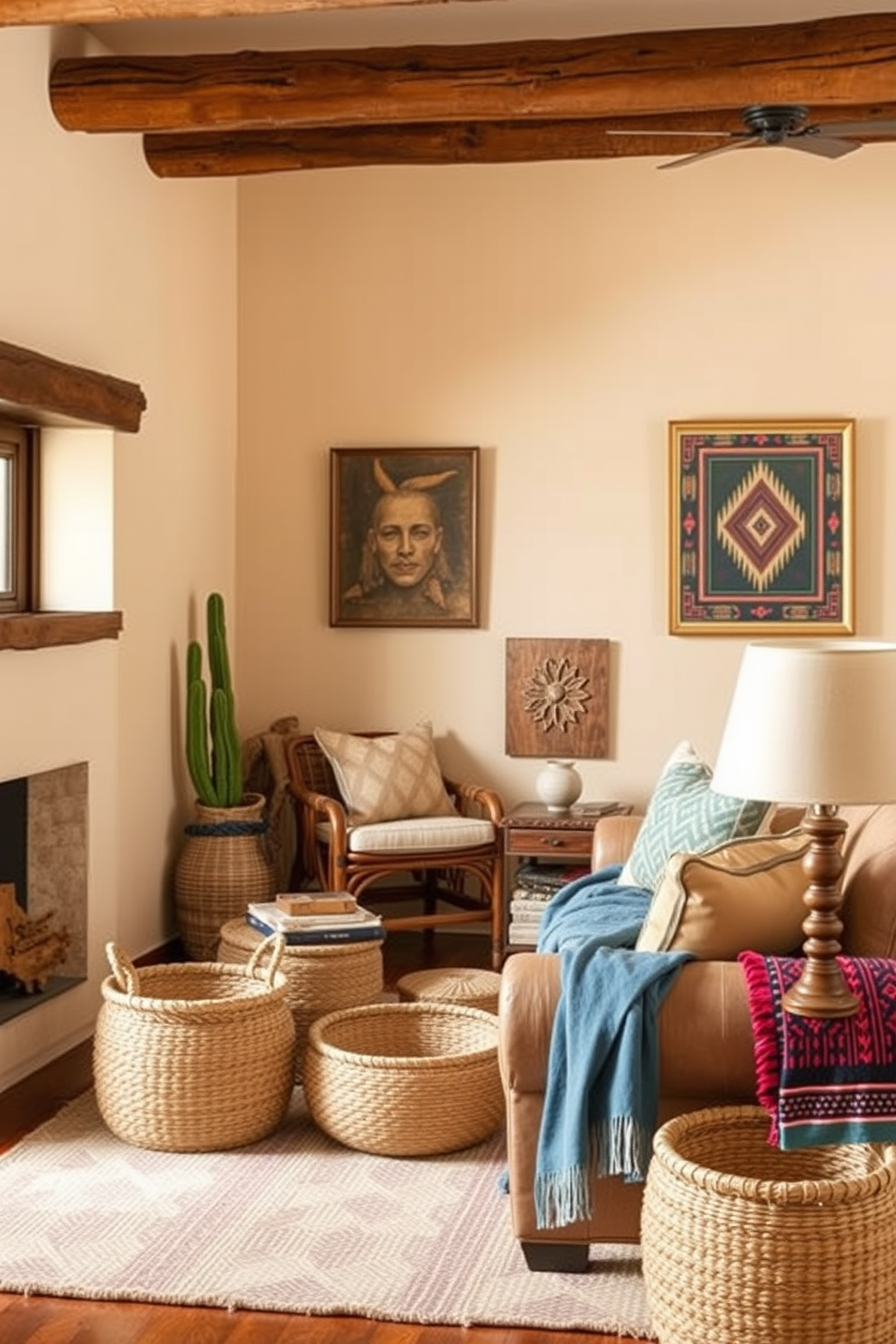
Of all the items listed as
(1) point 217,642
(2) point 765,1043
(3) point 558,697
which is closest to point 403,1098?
(2) point 765,1043

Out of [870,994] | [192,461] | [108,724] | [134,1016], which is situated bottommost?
[134,1016]

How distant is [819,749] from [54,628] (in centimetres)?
263

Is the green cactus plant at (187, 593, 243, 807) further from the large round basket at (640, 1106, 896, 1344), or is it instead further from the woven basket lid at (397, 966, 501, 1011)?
the large round basket at (640, 1106, 896, 1344)

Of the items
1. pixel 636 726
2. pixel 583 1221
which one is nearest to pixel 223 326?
pixel 636 726

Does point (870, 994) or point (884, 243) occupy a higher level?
point (884, 243)

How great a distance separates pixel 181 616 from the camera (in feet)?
20.8

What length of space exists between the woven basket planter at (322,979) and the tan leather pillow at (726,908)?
1379mm

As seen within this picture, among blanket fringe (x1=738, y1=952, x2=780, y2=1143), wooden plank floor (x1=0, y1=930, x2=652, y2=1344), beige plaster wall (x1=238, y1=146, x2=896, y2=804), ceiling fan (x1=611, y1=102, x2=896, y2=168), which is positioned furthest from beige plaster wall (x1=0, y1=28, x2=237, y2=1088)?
blanket fringe (x1=738, y1=952, x2=780, y2=1143)

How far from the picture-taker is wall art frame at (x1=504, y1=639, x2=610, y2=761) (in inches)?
262

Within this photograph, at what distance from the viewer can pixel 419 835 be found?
618 cm

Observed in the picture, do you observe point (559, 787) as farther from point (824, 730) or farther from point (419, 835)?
point (824, 730)

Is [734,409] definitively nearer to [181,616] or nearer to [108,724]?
[181,616]

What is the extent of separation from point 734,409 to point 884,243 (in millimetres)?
801

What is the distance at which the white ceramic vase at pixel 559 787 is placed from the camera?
638 cm
